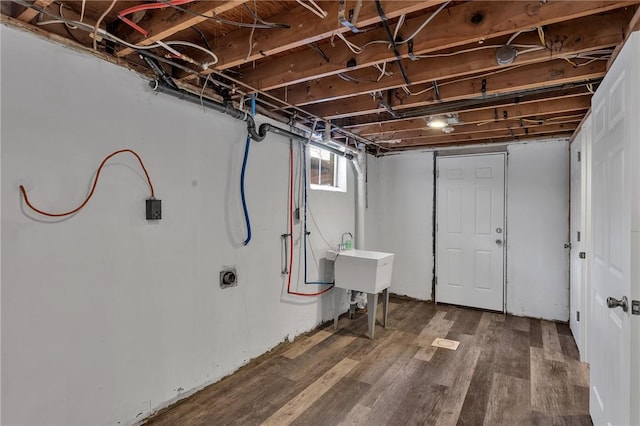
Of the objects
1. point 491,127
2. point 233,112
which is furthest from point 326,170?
point 491,127

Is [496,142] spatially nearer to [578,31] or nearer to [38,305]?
[578,31]

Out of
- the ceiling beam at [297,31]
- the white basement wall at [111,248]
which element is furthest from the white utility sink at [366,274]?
the ceiling beam at [297,31]

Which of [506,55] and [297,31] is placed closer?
[297,31]

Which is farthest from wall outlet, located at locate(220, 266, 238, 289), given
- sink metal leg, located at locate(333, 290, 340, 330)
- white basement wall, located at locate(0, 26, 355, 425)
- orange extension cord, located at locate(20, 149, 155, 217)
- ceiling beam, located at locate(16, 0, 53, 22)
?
ceiling beam, located at locate(16, 0, 53, 22)

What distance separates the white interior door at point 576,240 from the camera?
9.64 feet

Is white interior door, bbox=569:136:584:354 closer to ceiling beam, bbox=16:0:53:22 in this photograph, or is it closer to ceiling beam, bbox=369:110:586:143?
ceiling beam, bbox=369:110:586:143

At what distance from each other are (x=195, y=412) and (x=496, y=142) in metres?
4.23

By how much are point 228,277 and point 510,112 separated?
2.83 meters

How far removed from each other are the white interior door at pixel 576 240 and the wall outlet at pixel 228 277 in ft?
9.66

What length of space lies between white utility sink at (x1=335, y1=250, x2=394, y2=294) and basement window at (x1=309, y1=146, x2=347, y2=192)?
85 centimetres

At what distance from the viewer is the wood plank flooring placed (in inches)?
81.5

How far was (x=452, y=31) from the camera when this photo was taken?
1.67m

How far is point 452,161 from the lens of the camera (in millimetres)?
4414

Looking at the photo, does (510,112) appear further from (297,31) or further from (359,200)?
(297,31)
